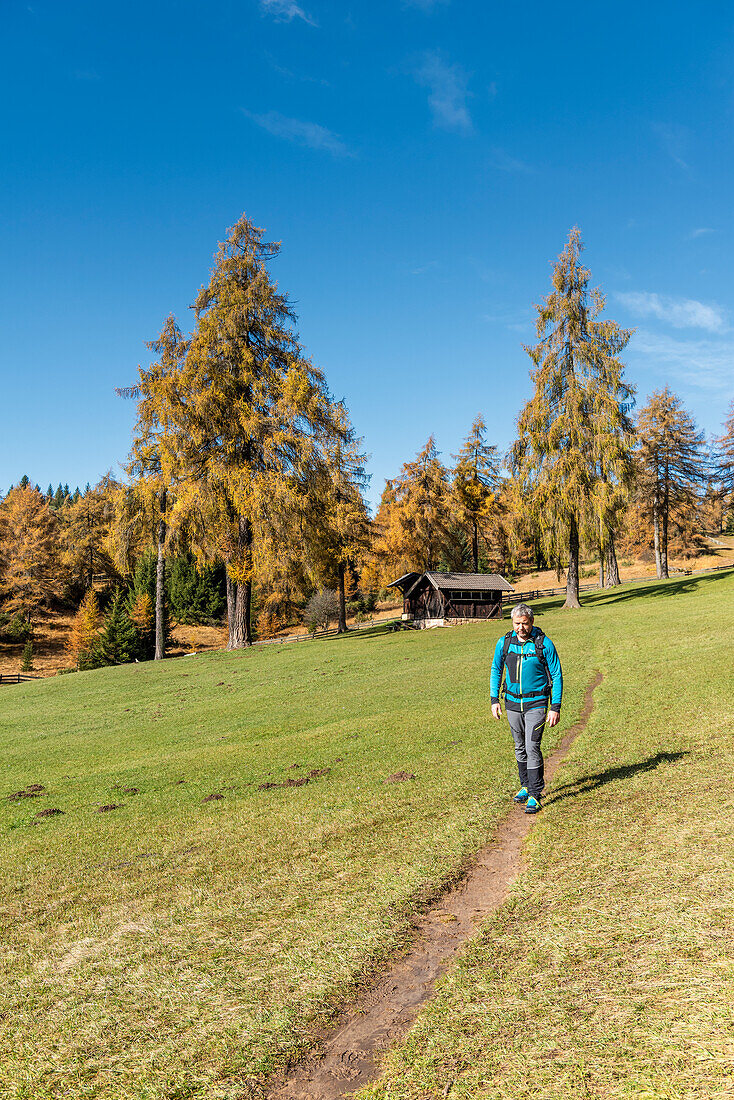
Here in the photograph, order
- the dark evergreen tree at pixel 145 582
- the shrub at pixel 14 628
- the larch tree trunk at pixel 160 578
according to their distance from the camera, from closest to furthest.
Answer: the larch tree trunk at pixel 160 578
the dark evergreen tree at pixel 145 582
the shrub at pixel 14 628

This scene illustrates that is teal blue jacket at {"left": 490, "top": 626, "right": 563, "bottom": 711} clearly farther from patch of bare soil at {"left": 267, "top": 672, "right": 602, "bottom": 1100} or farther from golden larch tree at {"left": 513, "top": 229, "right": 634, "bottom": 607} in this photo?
golden larch tree at {"left": 513, "top": 229, "right": 634, "bottom": 607}

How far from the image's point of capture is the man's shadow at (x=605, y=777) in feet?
27.7

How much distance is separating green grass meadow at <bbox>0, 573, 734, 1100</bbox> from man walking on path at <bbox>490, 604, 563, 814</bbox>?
0.85m

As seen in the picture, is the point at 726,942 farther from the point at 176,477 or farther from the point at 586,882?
the point at 176,477

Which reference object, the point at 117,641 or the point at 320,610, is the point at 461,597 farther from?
the point at 117,641

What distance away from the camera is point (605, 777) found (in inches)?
351

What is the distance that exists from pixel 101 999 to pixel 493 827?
4674 millimetres

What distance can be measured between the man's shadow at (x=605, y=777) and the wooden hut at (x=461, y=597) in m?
34.8

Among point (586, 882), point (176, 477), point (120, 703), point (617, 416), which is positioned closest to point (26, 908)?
point (586, 882)

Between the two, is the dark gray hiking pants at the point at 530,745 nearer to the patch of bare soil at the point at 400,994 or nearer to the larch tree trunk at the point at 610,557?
the patch of bare soil at the point at 400,994

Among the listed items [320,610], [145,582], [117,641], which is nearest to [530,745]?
[117,641]

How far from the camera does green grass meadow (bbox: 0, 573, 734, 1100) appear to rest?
356cm

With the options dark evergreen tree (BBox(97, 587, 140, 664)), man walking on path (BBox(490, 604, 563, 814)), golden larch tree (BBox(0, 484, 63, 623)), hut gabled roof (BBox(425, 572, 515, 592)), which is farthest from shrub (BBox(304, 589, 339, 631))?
man walking on path (BBox(490, 604, 563, 814))

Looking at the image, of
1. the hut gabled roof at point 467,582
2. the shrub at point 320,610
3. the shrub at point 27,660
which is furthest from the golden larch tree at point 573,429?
the shrub at point 27,660
